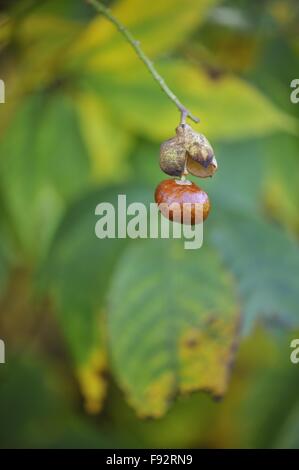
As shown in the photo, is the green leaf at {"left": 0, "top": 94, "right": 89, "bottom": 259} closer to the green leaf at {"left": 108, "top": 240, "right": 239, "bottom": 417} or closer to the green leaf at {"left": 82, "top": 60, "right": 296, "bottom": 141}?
the green leaf at {"left": 82, "top": 60, "right": 296, "bottom": 141}

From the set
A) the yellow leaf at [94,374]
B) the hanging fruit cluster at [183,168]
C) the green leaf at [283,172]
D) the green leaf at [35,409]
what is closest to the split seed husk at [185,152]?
the hanging fruit cluster at [183,168]

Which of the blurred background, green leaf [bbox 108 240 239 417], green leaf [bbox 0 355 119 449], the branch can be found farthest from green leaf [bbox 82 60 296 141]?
green leaf [bbox 0 355 119 449]

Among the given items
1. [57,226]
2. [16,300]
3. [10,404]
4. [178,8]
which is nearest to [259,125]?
[178,8]

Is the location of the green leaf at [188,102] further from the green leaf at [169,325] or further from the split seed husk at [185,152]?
the split seed husk at [185,152]

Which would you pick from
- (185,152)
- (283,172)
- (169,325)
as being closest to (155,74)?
(185,152)
